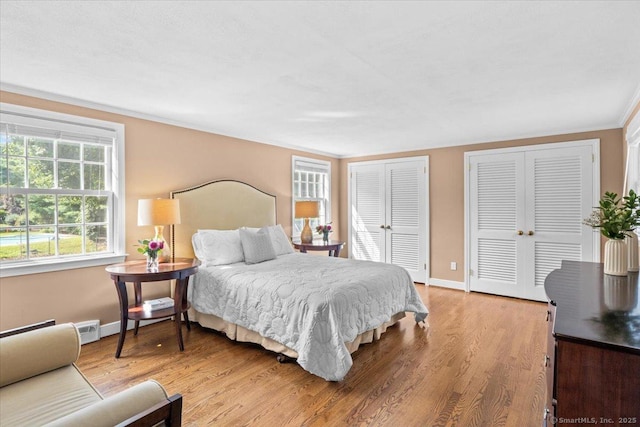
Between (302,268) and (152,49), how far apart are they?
2.29 m

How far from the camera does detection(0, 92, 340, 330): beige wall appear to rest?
9.65ft

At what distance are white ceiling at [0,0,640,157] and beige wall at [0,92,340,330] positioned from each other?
20cm

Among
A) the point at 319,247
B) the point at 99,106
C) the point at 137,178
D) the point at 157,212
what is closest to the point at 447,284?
the point at 319,247

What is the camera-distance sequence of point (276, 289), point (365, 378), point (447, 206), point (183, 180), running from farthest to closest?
point (447, 206) → point (183, 180) → point (276, 289) → point (365, 378)

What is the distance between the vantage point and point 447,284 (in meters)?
5.39

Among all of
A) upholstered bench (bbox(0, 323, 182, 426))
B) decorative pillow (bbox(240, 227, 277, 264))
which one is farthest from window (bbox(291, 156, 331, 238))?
upholstered bench (bbox(0, 323, 182, 426))

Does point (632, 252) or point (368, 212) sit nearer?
point (632, 252)

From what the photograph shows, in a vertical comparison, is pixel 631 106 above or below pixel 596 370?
above

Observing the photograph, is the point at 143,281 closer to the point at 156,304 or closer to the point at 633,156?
the point at 156,304

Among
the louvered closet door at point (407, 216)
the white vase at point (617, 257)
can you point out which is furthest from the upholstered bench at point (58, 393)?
the louvered closet door at point (407, 216)

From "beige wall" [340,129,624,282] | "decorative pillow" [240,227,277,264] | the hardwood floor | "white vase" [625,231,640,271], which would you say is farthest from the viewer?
"beige wall" [340,129,624,282]

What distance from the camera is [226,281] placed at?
331 cm

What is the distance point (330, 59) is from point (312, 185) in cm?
384

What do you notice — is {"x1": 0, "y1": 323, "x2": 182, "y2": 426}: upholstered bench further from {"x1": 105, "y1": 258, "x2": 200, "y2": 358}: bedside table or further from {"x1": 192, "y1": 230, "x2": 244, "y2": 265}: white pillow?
{"x1": 192, "y1": 230, "x2": 244, "y2": 265}: white pillow
